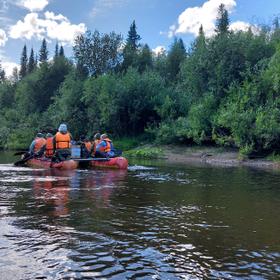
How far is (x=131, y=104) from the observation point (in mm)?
38500

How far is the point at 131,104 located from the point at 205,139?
9.68 meters

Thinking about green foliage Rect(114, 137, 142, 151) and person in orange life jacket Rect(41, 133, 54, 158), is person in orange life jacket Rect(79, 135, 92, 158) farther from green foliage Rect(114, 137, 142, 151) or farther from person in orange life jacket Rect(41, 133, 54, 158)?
green foliage Rect(114, 137, 142, 151)

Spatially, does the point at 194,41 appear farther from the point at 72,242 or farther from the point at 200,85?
the point at 72,242

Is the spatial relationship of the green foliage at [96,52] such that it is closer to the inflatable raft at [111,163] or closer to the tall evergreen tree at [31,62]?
the inflatable raft at [111,163]

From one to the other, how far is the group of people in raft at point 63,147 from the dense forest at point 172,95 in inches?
411

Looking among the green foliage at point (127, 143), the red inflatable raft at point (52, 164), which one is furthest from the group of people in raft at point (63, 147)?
the green foliage at point (127, 143)

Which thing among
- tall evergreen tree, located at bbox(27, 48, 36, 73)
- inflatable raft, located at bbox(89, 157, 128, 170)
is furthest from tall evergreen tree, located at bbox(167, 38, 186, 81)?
tall evergreen tree, located at bbox(27, 48, 36, 73)

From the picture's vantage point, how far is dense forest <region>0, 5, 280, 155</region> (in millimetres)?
27812

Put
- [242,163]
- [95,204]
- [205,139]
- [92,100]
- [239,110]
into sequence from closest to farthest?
[95,204]
[242,163]
[239,110]
[205,139]
[92,100]

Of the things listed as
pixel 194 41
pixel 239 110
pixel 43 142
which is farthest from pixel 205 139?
pixel 43 142

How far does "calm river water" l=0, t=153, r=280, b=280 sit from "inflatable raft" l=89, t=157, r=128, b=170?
572 centimetres

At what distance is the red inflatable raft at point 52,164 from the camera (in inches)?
720

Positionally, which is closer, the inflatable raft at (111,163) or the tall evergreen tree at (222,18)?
the inflatable raft at (111,163)

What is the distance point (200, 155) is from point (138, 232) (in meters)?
23.3
